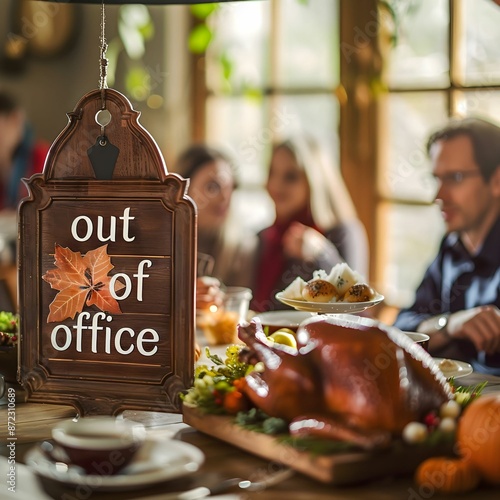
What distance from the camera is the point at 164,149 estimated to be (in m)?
4.28

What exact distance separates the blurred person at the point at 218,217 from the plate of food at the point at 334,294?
2158 mm

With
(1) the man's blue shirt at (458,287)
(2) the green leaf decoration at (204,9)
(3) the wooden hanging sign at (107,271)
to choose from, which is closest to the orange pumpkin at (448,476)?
(3) the wooden hanging sign at (107,271)

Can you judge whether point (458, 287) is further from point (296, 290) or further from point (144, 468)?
point (144, 468)

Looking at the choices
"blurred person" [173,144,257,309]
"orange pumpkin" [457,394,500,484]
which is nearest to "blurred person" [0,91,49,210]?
"blurred person" [173,144,257,309]

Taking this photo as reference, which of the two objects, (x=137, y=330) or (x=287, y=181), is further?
(x=287, y=181)

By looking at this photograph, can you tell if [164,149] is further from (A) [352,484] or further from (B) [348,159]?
(A) [352,484]

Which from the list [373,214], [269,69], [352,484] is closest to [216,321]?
[352,484]

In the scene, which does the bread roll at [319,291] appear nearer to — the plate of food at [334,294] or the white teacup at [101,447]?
the plate of food at [334,294]

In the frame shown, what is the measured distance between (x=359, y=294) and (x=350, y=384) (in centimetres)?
67

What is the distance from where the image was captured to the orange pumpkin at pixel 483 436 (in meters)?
0.95

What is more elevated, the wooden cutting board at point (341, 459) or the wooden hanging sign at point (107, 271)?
the wooden hanging sign at point (107, 271)

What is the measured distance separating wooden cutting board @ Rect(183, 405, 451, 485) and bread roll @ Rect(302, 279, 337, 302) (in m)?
0.60

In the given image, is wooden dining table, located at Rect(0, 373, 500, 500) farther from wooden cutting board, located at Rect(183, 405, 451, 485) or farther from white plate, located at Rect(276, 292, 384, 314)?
white plate, located at Rect(276, 292, 384, 314)

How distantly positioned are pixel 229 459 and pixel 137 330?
11.2 inches
